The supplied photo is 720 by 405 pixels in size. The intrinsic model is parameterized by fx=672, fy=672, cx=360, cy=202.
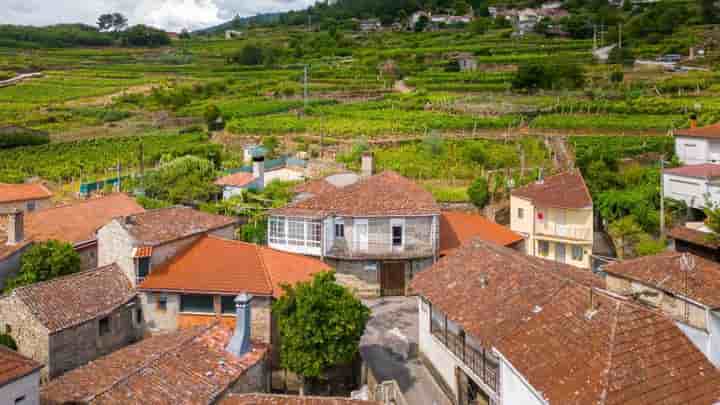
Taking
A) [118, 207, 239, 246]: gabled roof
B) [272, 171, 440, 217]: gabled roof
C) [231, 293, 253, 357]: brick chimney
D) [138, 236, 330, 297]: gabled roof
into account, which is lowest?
[231, 293, 253, 357]: brick chimney

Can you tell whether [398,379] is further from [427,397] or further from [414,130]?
[414,130]

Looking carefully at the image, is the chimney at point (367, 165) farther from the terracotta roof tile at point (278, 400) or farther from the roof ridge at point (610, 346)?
the roof ridge at point (610, 346)

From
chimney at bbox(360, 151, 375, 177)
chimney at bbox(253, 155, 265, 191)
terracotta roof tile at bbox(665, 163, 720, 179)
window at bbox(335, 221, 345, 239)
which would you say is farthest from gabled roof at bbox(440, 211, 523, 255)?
chimney at bbox(253, 155, 265, 191)

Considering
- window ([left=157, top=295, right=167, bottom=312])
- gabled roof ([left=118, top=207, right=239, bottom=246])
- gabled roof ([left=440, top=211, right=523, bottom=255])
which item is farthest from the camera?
gabled roof ([left=440, top=211, right=523, bottom=255])

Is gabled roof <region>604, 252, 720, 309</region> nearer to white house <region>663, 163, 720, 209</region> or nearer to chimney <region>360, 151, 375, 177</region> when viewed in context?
white house <region>663, 163, 720, 209</region>

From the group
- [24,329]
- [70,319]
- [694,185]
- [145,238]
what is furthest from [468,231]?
[24,329]

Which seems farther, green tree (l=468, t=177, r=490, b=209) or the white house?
green tree (l=468, t=177, r=490, b=209)

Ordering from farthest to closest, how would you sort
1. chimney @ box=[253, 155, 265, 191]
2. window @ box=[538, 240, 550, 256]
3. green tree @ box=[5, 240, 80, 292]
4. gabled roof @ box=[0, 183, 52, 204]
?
chimney @ box=[253, 155, 265, 191]
gabled roof @ box=[0, 183, 52, 204]
window @ box=[538, 240, 550, 256]
green tree @ box=[5, 240, 80, 292]
